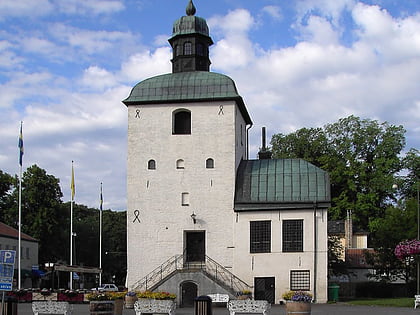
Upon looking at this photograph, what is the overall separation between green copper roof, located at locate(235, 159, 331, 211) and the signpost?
22.9 meters

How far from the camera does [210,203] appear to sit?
1507 inches

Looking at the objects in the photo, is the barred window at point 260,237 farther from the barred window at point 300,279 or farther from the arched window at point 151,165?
the arched window at point 151,165

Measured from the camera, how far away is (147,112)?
39.6 m

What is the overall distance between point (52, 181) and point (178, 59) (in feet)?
90.8

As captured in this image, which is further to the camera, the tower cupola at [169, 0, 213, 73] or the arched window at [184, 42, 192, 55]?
the arched window at [184, 42, 192, 55]

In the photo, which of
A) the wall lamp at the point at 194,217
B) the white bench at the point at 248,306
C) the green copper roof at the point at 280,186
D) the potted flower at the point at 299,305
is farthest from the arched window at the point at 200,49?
the white bench at the point at 248,306

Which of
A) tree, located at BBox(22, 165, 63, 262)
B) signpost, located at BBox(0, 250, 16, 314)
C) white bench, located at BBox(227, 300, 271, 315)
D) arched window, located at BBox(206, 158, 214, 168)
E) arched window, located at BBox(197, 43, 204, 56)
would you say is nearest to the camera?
signpost, located at BBox(0, 250, 16, 314)

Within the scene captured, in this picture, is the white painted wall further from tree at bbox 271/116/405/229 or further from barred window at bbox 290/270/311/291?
tree at bbox 271/116/405/229

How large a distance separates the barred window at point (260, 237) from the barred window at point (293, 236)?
2.82ft

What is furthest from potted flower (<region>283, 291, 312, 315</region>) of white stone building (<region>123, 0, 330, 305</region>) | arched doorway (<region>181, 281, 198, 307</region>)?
arched doorway (<region>181, 281, 198, 307</region>)

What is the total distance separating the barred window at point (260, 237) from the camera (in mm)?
37156

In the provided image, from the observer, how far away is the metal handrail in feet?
121

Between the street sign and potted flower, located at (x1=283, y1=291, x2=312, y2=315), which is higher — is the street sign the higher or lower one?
the higher one

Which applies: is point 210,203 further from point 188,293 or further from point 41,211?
point 41,211
